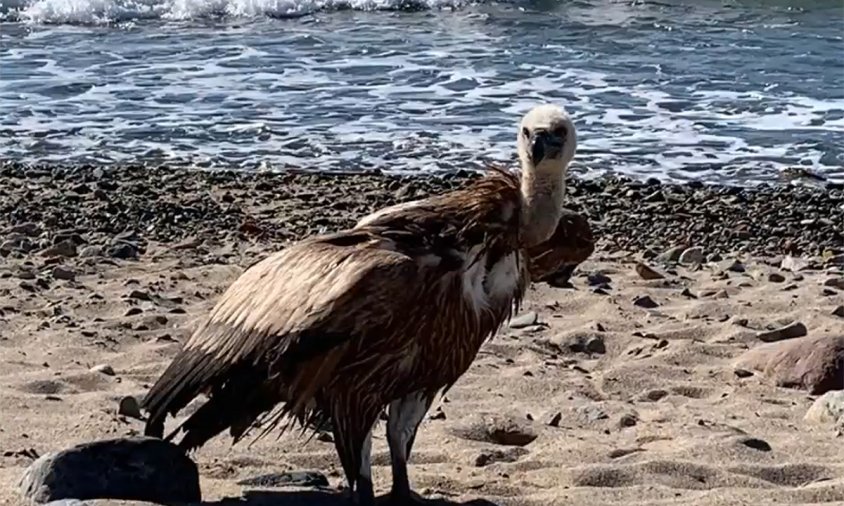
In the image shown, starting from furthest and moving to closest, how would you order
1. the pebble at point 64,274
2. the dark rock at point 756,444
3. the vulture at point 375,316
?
1. the pebble at point 64,274
2. the dark rock at point 756,444
3. the vulture at point 375,316

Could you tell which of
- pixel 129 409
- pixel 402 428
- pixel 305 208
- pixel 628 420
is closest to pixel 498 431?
pixel 628 420

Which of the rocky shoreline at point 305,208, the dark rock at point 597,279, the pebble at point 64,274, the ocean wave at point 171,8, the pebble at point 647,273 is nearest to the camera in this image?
the pebble at point 64,274

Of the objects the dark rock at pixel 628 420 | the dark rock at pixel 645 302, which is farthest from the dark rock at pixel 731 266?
the dark rock at pixel 628 420

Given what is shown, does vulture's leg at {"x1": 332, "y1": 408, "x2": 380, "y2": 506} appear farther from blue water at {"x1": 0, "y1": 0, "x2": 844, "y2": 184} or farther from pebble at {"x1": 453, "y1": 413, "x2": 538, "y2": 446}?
blue water at {"x1": 0, "y1": 0, "x2": 844, "y2": 184}

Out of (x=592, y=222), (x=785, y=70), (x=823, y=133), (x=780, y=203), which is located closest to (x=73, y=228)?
(x=592, y=222)

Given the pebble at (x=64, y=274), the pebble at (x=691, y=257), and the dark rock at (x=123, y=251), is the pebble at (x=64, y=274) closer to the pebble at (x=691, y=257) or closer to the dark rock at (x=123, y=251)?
the dark rock at (x=123, y=251)

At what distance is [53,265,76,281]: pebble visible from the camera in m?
7.98

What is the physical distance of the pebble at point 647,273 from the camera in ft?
27.1

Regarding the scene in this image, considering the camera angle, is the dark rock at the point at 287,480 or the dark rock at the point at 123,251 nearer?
the dark rock at the point at 287,480

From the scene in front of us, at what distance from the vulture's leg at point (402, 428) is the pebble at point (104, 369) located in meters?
1.93

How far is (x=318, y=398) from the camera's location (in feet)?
14.6

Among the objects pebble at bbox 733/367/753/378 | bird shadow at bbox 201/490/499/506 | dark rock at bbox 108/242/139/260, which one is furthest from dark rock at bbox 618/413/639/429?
dark rock at bbox 108/242/139/260

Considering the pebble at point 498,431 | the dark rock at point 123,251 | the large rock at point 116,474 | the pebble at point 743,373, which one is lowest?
the dark rock at point 123,251

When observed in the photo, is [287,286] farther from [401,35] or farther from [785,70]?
[401,35]
